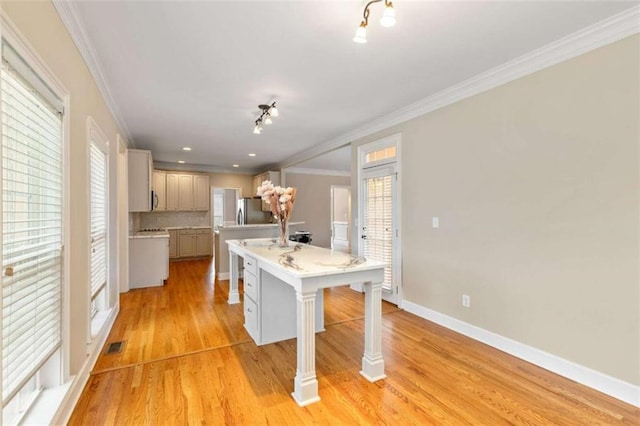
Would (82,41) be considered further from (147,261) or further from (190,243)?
(190,243)

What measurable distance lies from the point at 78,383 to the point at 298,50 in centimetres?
284

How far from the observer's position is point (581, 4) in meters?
1.85

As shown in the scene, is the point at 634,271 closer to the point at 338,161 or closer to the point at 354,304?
the point at 354,304

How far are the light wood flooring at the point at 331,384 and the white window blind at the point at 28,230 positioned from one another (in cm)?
68

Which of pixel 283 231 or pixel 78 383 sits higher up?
pixel 283 231

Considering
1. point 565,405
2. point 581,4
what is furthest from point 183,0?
point 565,405

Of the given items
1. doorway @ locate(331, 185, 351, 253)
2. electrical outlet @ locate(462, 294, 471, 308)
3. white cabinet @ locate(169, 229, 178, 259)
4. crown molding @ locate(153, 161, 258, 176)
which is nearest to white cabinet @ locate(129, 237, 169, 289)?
white cabinet @ locate(169, 229, 178, 259)

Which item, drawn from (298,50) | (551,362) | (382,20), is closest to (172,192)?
(298,50)

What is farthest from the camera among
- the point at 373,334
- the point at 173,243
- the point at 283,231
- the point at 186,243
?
the point at 186,243

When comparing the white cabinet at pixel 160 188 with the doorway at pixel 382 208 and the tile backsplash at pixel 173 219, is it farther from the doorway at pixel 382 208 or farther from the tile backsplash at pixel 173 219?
the doorway at pixel 382 208

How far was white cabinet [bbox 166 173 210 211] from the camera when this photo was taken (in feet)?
24.5

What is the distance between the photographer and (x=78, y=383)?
204 centimetres

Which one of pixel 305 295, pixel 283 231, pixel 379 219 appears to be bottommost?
pixel 305 295

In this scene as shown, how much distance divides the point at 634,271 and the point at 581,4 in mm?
1731
